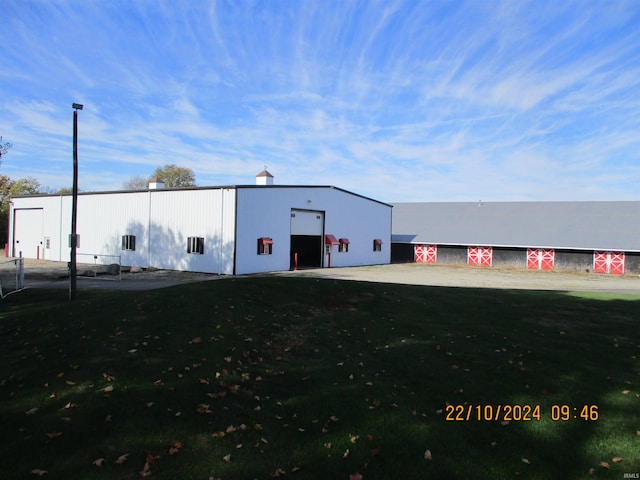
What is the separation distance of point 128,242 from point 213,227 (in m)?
8.29

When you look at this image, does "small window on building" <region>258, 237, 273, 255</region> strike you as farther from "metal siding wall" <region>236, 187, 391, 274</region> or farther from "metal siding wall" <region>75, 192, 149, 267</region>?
"metal siding wall" <region>75, 192, 149, 267</region>

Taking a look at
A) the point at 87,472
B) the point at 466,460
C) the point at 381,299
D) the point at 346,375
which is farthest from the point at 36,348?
the point at 381,299

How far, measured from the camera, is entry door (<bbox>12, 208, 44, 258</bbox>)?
4031 centimetres

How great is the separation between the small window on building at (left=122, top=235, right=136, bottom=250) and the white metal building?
0.07m

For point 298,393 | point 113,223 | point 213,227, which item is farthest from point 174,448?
point 113,223

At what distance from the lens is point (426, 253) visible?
162 feet

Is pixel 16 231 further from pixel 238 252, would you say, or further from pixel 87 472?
pixel 87 472

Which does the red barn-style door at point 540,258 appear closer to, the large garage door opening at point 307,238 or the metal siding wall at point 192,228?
the large garage door opening at point 307,238

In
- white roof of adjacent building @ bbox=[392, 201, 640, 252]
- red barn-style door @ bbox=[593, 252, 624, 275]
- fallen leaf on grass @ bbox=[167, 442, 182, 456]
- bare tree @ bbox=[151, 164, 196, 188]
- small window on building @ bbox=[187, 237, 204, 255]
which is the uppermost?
bare tree @ bbox=[151, 164, 196, 188]

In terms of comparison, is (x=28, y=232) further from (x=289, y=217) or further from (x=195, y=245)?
(x=289, y=217)

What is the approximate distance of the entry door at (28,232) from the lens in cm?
4031

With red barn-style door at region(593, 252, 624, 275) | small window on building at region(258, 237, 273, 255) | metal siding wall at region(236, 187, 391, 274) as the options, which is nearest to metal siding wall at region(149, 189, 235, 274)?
metal siding wall at region(236, 187, 391, 274)

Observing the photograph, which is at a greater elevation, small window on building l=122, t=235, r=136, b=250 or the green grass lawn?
small window on building l=122, t=235, r=136, b=250

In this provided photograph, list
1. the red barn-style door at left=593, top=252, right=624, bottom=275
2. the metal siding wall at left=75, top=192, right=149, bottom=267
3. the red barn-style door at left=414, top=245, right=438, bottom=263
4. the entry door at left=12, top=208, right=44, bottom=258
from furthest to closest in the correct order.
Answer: the red barn-style door at left=414, top=245, right=438, bottom=263 < the entry door at left=12, top=208, right=44, bottom=258 < the red barn-style door at left=593, top=252, right=624, bottom=275 < the metal siding wall at left=75, top=192, right=149, bottom=267
